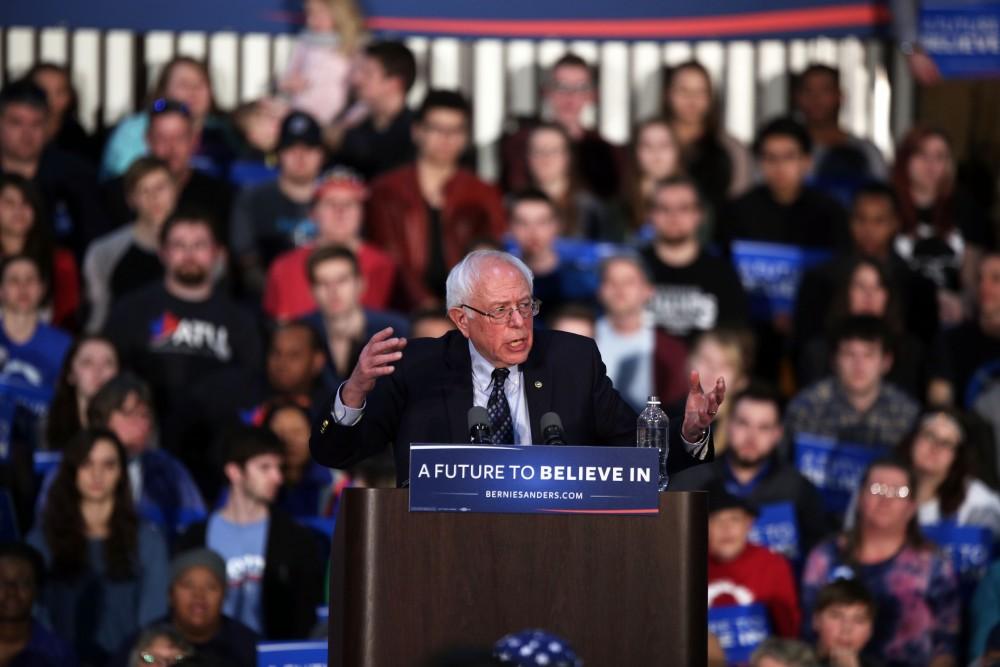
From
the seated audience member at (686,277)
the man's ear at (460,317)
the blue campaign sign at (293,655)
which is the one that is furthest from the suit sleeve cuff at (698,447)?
the seated audience member at (686,277)

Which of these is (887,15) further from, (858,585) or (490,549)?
(490,549)

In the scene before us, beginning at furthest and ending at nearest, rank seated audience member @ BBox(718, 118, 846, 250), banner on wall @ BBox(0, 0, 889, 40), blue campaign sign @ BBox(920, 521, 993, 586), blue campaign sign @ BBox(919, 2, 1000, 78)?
banner on wall @ BBox(0, 0, 889, 40), blue campaign sign @ BBox(919, 2, 1000, 78), seated audience member @ BBox(718, 118, 846, 250), blue campaign sign @ BBox(920, 521, 993, 586)

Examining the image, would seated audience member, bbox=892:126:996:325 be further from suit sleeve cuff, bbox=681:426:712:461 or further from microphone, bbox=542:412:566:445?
microphone, bbox=542:412:566:445

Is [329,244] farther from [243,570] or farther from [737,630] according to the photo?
[737,630]

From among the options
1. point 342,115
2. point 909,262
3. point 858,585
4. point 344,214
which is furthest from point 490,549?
point 342,115

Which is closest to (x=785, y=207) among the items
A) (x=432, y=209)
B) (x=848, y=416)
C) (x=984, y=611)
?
(x=848, y=416)

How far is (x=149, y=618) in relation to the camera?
22.1 ft

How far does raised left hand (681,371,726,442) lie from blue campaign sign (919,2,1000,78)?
17.8 feet

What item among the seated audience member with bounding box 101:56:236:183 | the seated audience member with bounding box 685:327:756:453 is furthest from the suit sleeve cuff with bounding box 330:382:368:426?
the seated audience member with bounding box 101:56:236:183

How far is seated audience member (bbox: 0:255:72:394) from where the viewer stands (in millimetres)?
7723

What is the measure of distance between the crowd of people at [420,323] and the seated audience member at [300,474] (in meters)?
0.01

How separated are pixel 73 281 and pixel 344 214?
120 cm

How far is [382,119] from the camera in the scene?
9539mm

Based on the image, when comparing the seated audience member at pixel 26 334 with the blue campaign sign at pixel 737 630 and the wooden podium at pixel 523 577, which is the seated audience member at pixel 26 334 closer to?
the blue campaign sign at pixel 737 630
